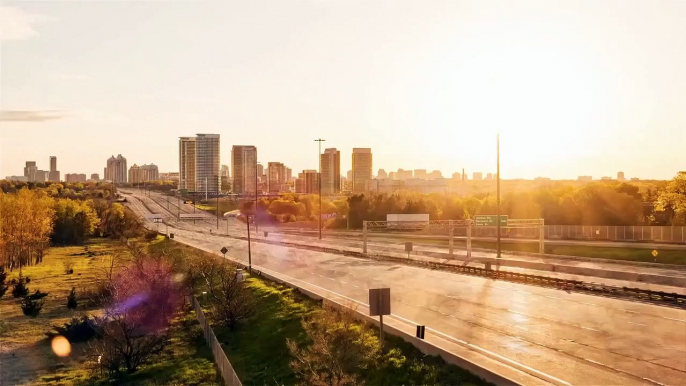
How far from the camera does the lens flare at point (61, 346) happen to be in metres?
36.1

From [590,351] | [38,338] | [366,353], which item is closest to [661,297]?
[590,351]

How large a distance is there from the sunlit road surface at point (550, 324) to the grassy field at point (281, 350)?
290cm

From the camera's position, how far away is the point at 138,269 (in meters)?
42.5

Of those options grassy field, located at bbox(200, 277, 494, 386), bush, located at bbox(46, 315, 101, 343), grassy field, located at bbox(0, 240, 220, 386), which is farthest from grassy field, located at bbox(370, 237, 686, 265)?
bush, located at bbox(46, 315, 101, 343)

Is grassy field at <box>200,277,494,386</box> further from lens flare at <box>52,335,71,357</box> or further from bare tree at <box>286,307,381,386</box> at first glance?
lens flare at <box>52,335,71,357</box>

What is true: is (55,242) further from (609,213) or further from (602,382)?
(602,382)

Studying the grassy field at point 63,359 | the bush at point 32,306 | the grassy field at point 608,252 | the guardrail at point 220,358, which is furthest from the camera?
the grassy field at point 608,252

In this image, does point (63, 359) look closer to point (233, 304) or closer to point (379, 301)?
point (233, 304)

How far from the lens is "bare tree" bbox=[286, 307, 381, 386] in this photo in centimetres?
1945

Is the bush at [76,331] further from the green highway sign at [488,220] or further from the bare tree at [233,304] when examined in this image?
the green highway sign at [488,220]

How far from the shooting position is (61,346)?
37.8 m

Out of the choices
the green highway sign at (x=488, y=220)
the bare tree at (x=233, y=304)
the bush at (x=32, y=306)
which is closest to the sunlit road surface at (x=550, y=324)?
the bare tree at (x=233, y=304)

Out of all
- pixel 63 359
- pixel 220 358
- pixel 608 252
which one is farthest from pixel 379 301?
pixel 608 252

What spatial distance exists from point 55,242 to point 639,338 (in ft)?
380
